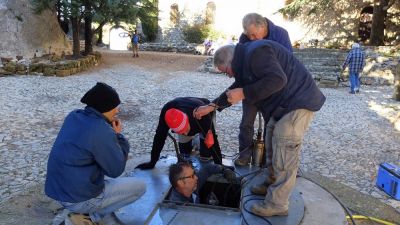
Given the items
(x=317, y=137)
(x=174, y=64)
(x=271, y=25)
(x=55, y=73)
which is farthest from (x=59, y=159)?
(x=174, y=64)

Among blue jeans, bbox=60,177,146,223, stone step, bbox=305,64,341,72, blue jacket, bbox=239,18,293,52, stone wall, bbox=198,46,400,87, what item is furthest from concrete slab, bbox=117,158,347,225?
stone step, bbox=305,64,341,72

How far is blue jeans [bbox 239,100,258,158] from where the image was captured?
14.3ft

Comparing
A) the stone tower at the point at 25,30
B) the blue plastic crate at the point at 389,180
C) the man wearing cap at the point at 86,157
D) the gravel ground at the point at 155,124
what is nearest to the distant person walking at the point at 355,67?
the gravel ground at the point at 155,124

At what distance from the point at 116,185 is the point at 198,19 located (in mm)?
24912

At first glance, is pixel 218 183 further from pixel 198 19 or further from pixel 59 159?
pixel 198 19

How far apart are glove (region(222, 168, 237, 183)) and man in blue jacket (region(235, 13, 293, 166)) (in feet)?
1.56

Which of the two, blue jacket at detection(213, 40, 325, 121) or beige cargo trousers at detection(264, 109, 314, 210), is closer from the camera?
blue jacket at detection(213, 40, 325, 121)

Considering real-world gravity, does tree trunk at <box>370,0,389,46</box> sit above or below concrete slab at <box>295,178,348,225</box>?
above

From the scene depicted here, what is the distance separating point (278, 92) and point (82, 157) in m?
1.55

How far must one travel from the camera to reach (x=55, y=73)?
13.3 m

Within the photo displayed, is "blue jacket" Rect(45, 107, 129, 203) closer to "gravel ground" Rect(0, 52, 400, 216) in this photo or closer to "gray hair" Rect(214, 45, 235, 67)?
"gray hair" Rect(214, 45, 235, 67)

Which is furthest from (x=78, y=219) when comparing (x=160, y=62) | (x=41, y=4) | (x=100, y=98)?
(x=160, y=62)

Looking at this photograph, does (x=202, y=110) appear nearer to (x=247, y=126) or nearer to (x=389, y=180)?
(x=247, y=126)

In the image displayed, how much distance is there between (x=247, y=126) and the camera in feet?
14.5
